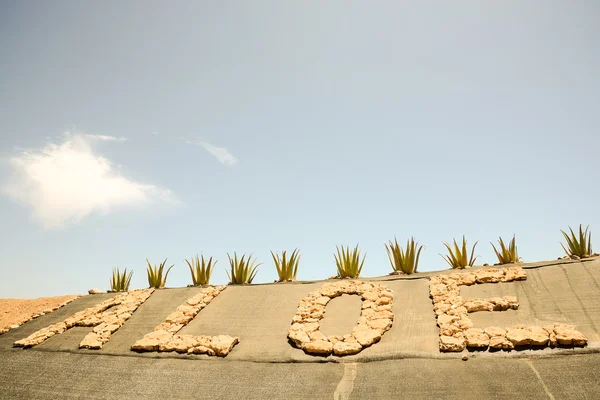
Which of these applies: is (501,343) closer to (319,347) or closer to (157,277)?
(319,347)

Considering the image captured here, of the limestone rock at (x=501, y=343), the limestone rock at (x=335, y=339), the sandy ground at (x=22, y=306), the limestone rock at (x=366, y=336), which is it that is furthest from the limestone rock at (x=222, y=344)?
the sandy ground at (x=22, y=306)

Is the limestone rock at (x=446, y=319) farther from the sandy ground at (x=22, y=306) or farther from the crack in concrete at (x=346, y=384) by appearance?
the sandy ground at (x=22, y=306)

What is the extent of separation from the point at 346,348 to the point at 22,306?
39.7 ft

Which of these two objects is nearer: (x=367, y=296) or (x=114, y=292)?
(x=367, y=296)

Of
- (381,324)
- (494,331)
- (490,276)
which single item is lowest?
(494,331)

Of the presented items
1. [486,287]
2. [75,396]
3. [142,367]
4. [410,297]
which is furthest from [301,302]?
[75,396]

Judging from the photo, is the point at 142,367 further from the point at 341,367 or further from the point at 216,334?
the point at 341,367

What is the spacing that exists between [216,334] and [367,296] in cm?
291

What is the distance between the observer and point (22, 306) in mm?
12125

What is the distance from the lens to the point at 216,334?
655 cm

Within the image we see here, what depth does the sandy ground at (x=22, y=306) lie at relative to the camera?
1032cm

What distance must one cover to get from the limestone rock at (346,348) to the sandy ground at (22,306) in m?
8.32

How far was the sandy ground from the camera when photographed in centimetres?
1032

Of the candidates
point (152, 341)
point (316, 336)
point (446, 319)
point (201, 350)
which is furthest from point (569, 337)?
point (152, 341)
